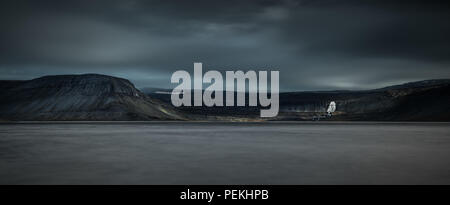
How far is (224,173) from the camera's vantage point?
13.3 m

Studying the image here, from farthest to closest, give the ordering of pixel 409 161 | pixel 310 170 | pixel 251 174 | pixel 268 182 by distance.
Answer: pixel 409 161 < pixel 310 170 < pixel 251 174 < pixel 268 182

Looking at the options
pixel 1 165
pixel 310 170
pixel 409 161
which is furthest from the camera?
pixel 409 161

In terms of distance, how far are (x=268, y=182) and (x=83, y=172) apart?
24.3ft

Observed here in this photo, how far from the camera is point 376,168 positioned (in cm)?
1442
